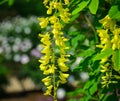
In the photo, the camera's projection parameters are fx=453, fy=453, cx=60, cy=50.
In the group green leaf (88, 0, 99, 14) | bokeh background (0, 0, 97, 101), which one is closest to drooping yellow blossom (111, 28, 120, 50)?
green leaf (88, 0, 99, 14)

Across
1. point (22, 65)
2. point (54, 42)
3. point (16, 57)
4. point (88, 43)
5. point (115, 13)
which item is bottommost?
point (22, 65)

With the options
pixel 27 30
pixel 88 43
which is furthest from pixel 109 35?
pixel 27 30

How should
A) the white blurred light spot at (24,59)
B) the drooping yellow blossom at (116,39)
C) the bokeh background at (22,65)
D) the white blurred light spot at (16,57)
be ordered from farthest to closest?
the white blurred light spot at (16,57) < the white blurred light spot at (24,59) < the bokeh background at (22,65) < the drooping yellow blossom at (116,39)

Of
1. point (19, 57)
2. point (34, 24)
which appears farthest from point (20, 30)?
point (19, 57)

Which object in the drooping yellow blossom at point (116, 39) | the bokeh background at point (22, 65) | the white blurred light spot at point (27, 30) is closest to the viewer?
the drooping yellow blossom at point (116, 39)

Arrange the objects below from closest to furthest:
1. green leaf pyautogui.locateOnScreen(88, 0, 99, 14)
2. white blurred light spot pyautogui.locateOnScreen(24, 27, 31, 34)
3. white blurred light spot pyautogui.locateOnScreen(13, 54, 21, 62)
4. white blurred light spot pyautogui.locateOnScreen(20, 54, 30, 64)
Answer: green leaf pyautogui.locateOnScreen(88, 0, 99, 14)
white blurred light spot pyautogui.locateOnScreen(20, 54, 30, 64)
white blurred light spot pyautogui.locateOnScreen(13, 54, 21, 62)
white blurred light spot pyautogui.locateOnScreen(24, 27, 31, 34)

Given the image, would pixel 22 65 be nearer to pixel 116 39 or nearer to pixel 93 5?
pixel 93 5

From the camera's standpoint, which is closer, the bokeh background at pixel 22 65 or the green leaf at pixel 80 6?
the green leaf at pixel 80 6

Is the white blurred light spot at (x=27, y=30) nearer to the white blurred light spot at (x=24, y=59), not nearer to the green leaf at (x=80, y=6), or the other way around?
the white blurred light spot at (x=24, y=59)

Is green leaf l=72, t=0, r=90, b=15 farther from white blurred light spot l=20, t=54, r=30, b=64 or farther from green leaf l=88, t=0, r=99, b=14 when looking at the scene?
white blurred light spot l=20, t=54, r=30, b=64

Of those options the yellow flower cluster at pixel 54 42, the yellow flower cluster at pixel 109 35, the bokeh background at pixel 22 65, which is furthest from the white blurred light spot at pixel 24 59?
the yellow flower cluster at pixel 109 35

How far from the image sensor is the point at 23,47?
37.0 ft

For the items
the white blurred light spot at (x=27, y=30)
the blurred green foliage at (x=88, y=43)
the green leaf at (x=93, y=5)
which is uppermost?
the green leaf at (x=93, y=5)

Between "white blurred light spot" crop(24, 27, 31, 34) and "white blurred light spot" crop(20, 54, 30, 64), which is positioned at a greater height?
"white blurred light spot" crop(24, 27, 31, 34)
